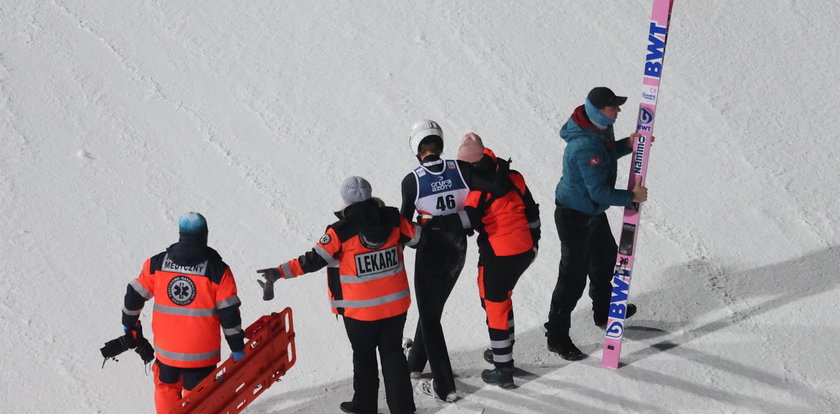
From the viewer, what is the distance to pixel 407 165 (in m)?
8.76

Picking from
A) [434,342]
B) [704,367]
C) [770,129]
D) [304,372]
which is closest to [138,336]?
[304,372]

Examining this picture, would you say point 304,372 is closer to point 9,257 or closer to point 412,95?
point 9,257

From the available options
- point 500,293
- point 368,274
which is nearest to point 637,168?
point 500,293

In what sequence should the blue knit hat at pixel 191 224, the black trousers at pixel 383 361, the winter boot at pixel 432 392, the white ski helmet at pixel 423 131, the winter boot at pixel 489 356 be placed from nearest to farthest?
the blue knit hat at pixel 191 224 < the black trousers at pixel 383 361 < the white ski helmet at pixel 423 131 < the winter boot at pixel 432 392 < the winter boot at pixel 489 356

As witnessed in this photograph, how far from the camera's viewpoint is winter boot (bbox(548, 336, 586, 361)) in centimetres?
655

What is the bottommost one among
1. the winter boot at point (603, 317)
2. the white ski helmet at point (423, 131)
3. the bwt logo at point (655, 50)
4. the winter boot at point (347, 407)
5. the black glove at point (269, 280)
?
the winter boot at point (347, 407)

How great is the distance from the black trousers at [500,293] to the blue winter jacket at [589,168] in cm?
48

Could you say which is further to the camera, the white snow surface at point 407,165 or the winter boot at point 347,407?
the white snow surface at point 407,165

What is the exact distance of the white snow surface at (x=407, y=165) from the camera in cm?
651

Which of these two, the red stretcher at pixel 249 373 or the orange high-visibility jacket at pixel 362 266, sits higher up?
the orange high-visibility jacket at pixel 362 266

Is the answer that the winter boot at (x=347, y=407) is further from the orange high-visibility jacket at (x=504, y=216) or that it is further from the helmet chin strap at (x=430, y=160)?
the helmet chin strap at (x=430, y=160)

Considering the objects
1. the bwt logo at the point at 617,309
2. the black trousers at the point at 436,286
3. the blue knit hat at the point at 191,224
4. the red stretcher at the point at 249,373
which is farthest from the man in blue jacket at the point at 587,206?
the blue knit hat at the point at 191,224

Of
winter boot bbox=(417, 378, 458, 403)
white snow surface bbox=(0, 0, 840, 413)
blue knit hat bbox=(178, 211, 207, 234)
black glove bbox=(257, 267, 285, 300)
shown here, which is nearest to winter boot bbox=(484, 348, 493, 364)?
white snow surface bbox=(0, 0, 840, 413)

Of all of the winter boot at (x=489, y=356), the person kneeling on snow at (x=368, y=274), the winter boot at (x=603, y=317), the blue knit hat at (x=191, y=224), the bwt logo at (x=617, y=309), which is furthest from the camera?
the winter boot at (x=603, y=317)
